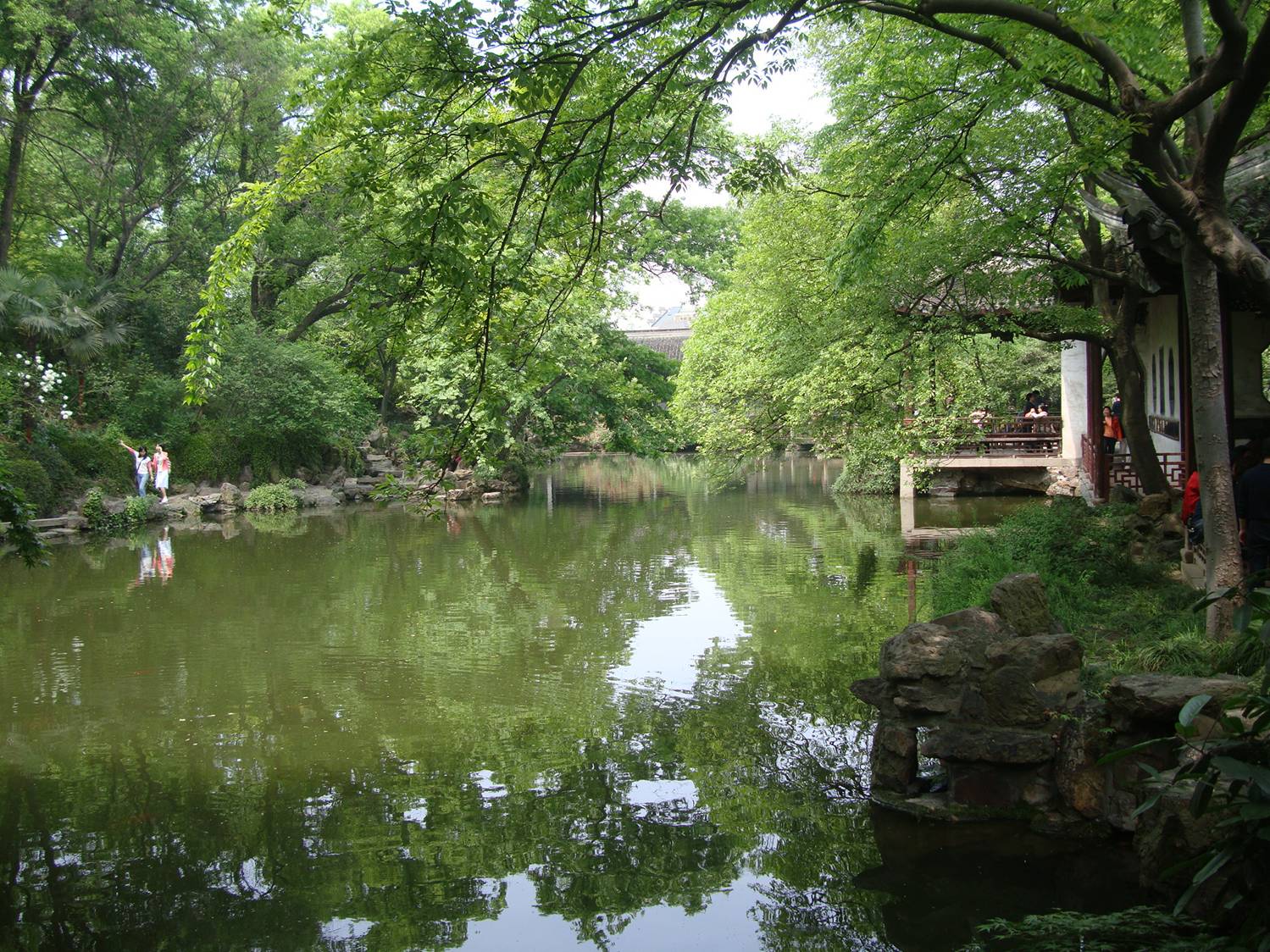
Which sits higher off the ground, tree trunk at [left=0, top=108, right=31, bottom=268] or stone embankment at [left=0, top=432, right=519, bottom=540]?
tree trunk at [left=0, top=108, right=31, bottom=268]

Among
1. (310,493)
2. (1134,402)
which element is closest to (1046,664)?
(1134,402)

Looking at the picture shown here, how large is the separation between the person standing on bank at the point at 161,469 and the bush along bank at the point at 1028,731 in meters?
21.4

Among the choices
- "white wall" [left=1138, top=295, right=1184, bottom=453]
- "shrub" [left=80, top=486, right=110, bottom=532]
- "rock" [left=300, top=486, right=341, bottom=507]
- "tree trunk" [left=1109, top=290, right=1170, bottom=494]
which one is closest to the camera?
"tree trunk" [left=1109, top=290, right=1170, bottom=494]

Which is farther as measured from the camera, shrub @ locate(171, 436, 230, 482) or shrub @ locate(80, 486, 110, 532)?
shrub @ locate(171, 436, 230, 482)

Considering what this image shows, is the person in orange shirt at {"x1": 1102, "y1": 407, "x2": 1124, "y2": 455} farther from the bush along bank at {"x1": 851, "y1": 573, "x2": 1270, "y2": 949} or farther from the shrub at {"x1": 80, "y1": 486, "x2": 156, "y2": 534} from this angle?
the shrub at {"x1": 80, "y1": 486, "x2": 156, "y2": 534}


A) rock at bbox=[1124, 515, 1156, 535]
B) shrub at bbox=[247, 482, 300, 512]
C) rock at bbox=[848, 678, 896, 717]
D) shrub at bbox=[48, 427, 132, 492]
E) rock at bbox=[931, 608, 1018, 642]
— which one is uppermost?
shrub at bbox=[48, 427, 132, 492]

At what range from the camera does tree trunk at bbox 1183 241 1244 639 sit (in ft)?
23.4

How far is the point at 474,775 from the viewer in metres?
7.36

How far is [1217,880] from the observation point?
4469 mm

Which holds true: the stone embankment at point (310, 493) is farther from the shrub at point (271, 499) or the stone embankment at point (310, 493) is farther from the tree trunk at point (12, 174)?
the tree trunk at point (12, 174)

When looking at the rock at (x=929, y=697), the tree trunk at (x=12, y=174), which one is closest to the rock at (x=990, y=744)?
the rock at (x=929, y=697)

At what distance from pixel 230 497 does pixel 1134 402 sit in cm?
2109

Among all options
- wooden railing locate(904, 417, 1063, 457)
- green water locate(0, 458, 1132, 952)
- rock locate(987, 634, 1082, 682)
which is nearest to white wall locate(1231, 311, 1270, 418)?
green water locate(0, 458, 1132, 952)

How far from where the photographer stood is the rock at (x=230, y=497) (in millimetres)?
26297
